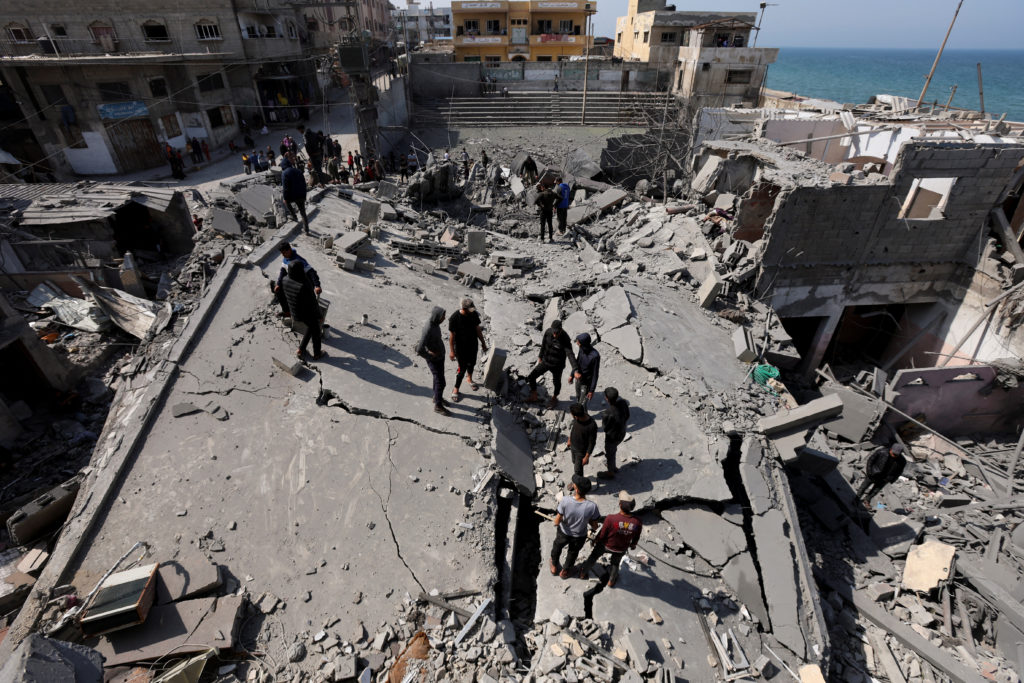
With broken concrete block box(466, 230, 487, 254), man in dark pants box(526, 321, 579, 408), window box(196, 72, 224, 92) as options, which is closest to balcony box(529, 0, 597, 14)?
window box(196, 72, 224, 92)

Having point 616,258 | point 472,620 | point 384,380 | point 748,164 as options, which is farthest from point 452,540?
point 748,164

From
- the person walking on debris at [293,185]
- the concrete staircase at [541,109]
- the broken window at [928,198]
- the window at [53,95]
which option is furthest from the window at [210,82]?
the broken window at [928,198]

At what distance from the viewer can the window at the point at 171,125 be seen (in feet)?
74.6

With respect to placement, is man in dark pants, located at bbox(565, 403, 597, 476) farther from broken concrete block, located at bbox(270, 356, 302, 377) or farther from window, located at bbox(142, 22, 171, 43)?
window, located at bbox(142, 22, 171, 43)

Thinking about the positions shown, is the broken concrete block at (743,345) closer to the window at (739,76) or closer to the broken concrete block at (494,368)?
the broken concrete block at (494,368)

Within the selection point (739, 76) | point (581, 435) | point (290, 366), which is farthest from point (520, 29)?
point (581, 435)

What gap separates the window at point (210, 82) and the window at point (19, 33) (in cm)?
604

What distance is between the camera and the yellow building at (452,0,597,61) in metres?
34.4

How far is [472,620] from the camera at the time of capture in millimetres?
4168

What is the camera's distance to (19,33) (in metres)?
20.6

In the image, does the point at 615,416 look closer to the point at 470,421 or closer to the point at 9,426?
the point at 470,421

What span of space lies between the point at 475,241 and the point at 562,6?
105 feet

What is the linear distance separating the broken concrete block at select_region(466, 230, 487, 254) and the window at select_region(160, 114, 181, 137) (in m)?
20.5

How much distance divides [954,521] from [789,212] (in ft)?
22.5
